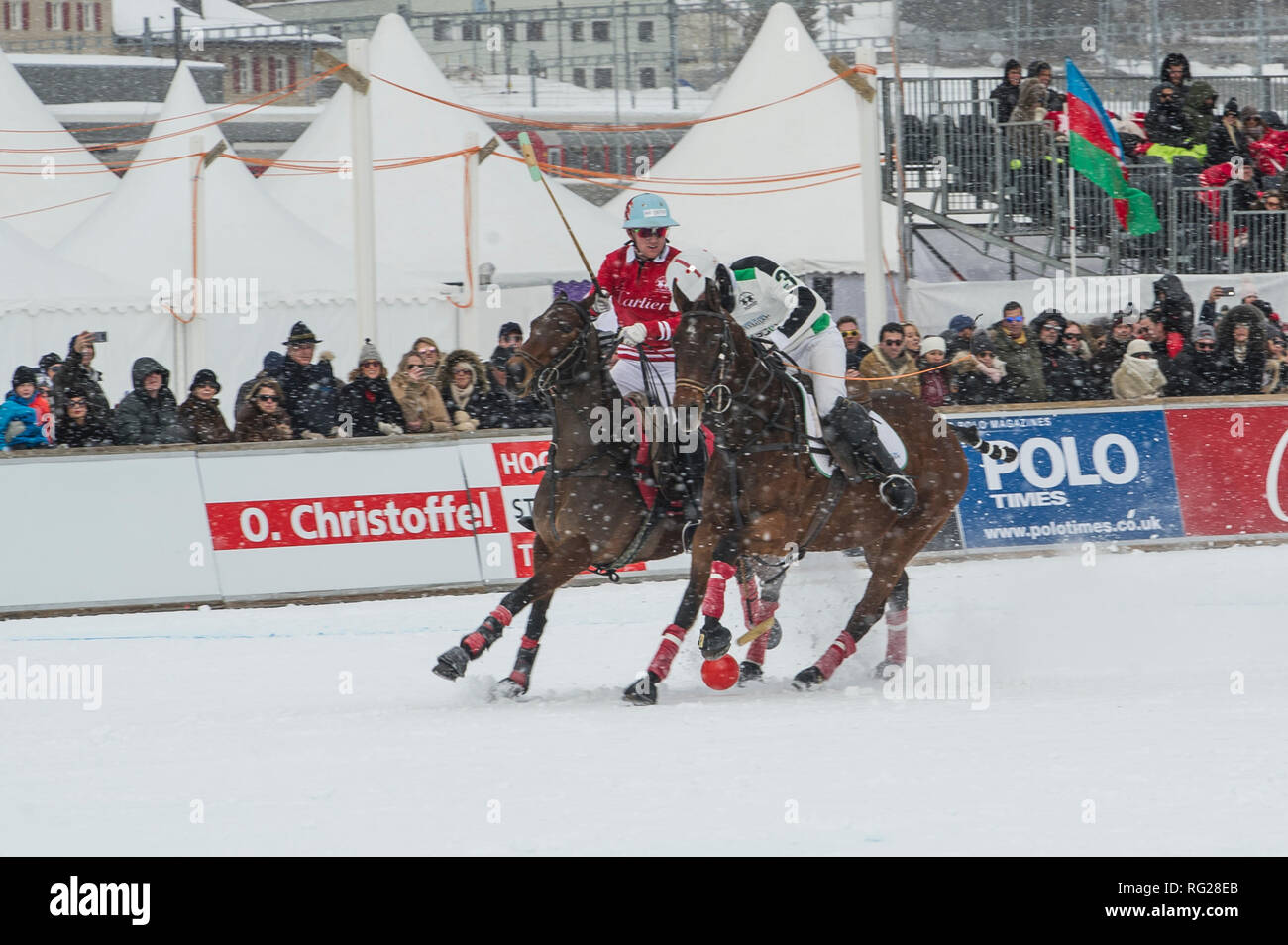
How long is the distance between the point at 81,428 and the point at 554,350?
18.1 feet

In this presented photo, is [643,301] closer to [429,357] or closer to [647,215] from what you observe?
[647,215]

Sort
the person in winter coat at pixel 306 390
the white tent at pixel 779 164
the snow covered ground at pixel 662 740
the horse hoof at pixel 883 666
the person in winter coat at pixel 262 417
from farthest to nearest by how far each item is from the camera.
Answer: the white tent at pixel 779 164 → the person in winter coat at pixel 306 390 → the person in winter coat at pixel 262 417 → the horse hoof at pixel 883 666 → the snow covered ground at pixel 662 740

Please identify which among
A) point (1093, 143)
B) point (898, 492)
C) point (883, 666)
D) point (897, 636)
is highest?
point (1093, 143)

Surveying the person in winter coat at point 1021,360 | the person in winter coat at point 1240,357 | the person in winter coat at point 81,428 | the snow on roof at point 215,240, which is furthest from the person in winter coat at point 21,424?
the person in winter coat at point 1240,357

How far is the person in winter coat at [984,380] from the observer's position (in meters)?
14.4

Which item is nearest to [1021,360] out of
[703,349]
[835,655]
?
[835,655]

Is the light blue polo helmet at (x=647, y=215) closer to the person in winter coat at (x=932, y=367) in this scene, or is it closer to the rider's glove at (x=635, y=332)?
the rider's glove at (x=635, y=332)

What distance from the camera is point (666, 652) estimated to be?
323 inches

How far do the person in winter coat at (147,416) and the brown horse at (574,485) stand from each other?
5.04m

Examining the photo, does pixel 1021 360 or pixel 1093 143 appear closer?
pixel 1021 360

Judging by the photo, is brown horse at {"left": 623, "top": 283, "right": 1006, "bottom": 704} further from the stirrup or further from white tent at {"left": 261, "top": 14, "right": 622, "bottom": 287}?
white tent at {"left": 261, "top": 14, "right": 622, "bottom": 287}

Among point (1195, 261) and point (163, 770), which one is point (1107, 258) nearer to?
point (1195, 261)

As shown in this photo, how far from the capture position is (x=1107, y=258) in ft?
64.9

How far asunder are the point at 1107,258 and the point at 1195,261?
1.07 metres
